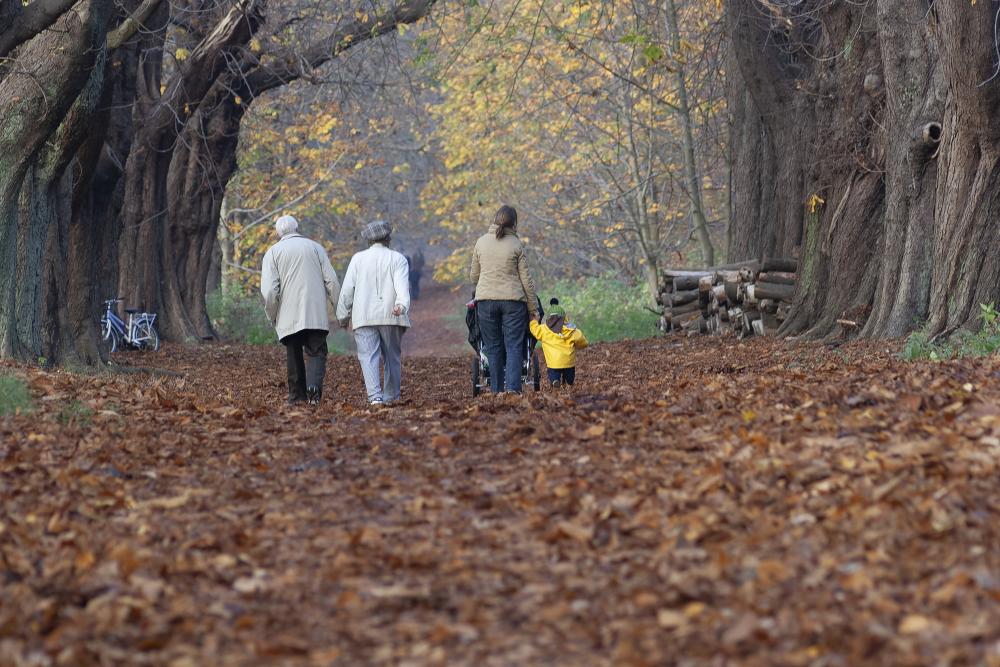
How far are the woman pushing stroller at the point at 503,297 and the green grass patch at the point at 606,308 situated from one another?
39.3ft

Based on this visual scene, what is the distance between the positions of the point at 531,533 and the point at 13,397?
5.63 meters

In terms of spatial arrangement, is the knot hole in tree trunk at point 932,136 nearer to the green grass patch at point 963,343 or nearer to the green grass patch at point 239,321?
the green grass patch at point 963,343

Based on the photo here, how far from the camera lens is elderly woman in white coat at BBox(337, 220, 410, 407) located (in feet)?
38.5

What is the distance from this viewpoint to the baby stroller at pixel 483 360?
1267 cm

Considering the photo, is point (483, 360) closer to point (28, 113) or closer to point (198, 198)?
point (28, 113)

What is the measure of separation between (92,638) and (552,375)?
332 inches

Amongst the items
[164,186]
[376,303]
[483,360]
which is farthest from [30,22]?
[164,186]

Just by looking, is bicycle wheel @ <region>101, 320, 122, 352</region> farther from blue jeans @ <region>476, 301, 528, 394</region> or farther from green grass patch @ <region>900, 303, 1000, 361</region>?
green grass patch @ <region>900, 303, 1000, 361</region>

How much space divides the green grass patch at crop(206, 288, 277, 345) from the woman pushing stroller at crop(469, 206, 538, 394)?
50.9 feet

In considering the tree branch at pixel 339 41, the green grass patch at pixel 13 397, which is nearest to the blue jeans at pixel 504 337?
the green grass patch at pixel 13 397

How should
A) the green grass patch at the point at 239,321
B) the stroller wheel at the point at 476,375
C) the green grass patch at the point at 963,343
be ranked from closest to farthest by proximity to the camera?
the green grass patch at the point at 963,343
the stroller wheel at the point at 476,375
the green grass patch at the point at 239,321

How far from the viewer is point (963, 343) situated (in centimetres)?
1141

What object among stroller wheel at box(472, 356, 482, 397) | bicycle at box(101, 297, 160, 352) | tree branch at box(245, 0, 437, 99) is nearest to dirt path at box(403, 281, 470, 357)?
bicycle at box(101, 297, 160, 352)

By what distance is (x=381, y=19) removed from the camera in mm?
20562
